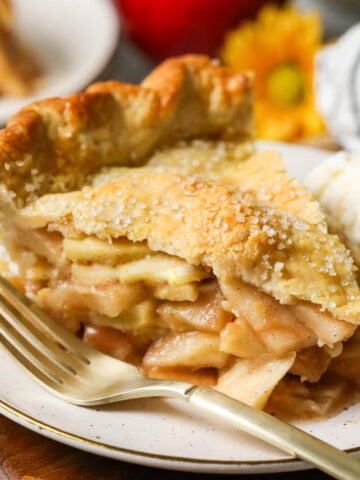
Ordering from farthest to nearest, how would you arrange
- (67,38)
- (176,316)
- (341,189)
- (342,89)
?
(67,38) < (342,89) < (341,189) < (176,316)

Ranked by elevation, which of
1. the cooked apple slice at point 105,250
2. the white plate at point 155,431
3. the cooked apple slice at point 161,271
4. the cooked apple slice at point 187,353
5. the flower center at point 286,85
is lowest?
the flower center at point 286,85

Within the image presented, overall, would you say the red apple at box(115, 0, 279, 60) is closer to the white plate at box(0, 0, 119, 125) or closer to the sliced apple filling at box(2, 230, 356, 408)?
the white plate at box(0, 0, 119, 125)

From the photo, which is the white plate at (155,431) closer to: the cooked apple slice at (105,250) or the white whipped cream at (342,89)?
the cooked apple slice at (105,250)

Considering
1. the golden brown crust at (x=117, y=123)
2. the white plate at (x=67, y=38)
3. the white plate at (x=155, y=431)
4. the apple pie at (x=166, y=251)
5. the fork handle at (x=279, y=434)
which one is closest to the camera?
the fork handle at (x=279, y=434)

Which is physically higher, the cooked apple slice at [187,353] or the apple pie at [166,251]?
the apple pie at [166,251]

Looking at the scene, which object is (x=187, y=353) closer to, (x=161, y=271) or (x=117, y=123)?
(x=161, y=271)

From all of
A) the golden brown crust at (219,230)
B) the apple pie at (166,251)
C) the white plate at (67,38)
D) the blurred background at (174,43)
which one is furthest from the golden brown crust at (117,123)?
the white plate at (67,38)

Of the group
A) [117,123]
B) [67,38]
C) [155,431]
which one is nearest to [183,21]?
[67,38]
